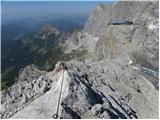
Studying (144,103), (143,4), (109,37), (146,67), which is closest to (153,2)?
(143,4)

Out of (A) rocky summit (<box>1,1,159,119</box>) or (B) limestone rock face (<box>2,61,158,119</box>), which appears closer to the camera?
(B) limestone rock face (<box>2,61,158,119</box>)

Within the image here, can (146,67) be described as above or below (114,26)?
above

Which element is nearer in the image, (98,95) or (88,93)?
(88,93)

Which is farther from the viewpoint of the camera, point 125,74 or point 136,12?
point 136,12

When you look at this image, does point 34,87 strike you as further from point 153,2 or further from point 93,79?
point 153,2

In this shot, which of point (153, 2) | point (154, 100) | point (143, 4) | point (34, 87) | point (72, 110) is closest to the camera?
point (72, 110)

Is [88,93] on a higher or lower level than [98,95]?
higher

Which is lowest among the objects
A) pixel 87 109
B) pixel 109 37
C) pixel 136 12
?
pixel 136 12

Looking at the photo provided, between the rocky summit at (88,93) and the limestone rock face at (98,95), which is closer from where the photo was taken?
the limestone rock face at (98,95)

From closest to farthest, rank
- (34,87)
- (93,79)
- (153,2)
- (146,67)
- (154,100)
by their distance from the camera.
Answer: (34,87)
(93,79)
(154,100)
(146,67)
(153,2)

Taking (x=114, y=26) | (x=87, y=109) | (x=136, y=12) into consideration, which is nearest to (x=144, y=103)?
(x=87, y=109)
